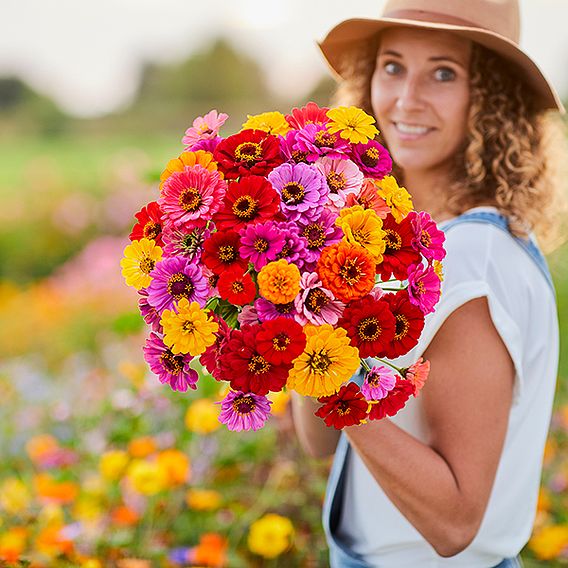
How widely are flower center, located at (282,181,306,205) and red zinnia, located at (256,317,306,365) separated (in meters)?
0.15

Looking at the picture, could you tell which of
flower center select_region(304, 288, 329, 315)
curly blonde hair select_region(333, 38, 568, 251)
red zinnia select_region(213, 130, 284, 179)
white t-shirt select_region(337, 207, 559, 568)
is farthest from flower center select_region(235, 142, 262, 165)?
curly blonde hair select_region(333, 38, 568, 251)

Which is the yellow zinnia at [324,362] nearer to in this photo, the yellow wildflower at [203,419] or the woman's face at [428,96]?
the woman's face at [428,96]

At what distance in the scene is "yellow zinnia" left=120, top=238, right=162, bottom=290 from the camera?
1.09 metres

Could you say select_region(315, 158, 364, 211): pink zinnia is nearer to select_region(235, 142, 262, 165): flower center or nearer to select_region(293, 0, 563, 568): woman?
select_region(235, 142, 262, 165): flower center

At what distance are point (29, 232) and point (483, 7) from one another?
6.58 meters

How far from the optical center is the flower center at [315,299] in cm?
101

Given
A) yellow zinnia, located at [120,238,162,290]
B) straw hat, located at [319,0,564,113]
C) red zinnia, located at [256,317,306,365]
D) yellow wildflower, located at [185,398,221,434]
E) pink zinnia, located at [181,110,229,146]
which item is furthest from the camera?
yellow wildflower, located at [185,398,221,434]

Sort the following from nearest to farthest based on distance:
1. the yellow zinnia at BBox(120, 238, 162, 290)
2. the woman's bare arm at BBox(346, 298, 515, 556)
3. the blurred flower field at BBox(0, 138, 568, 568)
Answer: the yellow zinnia at BBox(120, 238, 162, 290) → the woman's bare arm at BBox(346, 298, 515, 556) → the blurred flower field at BBox(0, 138, 568, 568)

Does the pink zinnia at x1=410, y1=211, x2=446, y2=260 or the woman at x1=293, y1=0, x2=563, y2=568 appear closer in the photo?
A: the pink zinnia at x1=410, y1=211, x2=446, y2=260

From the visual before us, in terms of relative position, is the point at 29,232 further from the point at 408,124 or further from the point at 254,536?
the point at 408,124

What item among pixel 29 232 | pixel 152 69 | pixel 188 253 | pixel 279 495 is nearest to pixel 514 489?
pixel 188 253

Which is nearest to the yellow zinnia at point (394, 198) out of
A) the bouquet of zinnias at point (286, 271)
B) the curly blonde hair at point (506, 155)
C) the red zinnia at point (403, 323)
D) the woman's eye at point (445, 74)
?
the bouquet of zinnias at point (286, 271)

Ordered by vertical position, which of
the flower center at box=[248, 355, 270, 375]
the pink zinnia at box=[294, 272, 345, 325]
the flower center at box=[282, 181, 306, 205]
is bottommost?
the flower center at box=[248, 355, 270, 375]

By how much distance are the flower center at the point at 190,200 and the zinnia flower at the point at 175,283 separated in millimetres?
64
